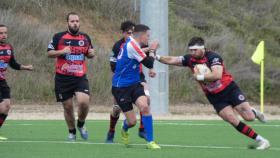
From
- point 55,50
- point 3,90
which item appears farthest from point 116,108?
point 3,90

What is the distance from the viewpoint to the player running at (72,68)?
1461cm

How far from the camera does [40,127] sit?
18.4m

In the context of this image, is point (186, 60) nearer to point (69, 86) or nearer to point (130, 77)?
point (130, 77)

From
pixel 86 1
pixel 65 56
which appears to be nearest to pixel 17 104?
pixel 86 1

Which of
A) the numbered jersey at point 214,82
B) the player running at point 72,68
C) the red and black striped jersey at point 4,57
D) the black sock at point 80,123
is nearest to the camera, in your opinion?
the numbered jersey at point 214,82

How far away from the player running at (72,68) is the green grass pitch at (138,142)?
63 centimetres

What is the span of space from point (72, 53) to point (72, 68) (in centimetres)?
28

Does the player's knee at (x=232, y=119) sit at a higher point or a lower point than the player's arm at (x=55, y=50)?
lower

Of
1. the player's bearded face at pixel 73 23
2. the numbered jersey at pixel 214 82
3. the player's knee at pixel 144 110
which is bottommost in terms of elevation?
the player's knee at pixel 144 110

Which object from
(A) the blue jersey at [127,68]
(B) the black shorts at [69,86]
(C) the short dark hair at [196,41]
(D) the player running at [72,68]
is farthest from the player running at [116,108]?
(C) the short dark hair at [196,41]

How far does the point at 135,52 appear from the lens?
1299cm

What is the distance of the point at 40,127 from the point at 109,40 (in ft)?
53.9

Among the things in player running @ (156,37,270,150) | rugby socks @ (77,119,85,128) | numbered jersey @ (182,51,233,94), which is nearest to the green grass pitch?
rugby socks @ (77,119,85,128)

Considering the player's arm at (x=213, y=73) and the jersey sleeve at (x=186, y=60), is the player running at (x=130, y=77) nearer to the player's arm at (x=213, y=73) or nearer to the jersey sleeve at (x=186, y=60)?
the jersey sleeve at (x=186, y=60)
